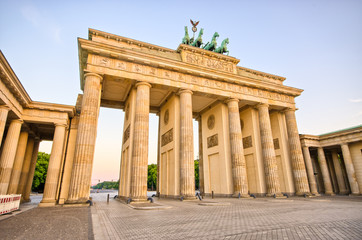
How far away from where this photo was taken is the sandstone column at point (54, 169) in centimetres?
1526

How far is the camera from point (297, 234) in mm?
5203

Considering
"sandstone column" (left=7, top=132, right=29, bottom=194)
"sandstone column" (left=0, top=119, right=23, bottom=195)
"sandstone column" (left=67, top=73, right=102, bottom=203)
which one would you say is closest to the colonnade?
"sandstone column" (left=67, top=73, right=102, bottom=203)

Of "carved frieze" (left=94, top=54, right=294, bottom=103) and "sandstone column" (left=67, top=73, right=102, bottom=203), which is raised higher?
"carved frieze" (left=94, top=54, right=294, bottom=103)

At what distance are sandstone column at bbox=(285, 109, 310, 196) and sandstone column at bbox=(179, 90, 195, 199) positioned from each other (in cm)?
1308

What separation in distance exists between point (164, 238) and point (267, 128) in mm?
20709

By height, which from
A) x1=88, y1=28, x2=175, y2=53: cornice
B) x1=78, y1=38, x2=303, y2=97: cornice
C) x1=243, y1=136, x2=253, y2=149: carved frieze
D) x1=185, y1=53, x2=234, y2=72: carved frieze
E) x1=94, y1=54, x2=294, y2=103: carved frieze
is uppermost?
x1=88, y1=28, x2=175, y2=53: cornice

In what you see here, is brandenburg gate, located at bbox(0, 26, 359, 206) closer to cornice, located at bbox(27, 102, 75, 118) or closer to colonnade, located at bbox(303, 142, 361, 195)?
cornice, located at bbox(27, 102, 75, 118)

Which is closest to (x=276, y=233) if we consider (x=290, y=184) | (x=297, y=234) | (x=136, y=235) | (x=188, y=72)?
(x=297, y=234)

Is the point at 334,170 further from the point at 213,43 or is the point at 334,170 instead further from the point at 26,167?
the point at 26,167

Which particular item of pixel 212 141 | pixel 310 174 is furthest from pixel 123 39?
pixel 310 174

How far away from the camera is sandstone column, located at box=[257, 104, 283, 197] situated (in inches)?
827

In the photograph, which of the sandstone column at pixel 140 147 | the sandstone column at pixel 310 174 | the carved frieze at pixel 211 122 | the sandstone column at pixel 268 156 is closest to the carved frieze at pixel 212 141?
the carved frieze at pixel 211 122

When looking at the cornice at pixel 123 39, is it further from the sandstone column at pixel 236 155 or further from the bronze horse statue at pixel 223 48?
the sandstone column at pixel 236 155

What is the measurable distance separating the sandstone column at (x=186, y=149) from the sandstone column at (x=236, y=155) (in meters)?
4.92
